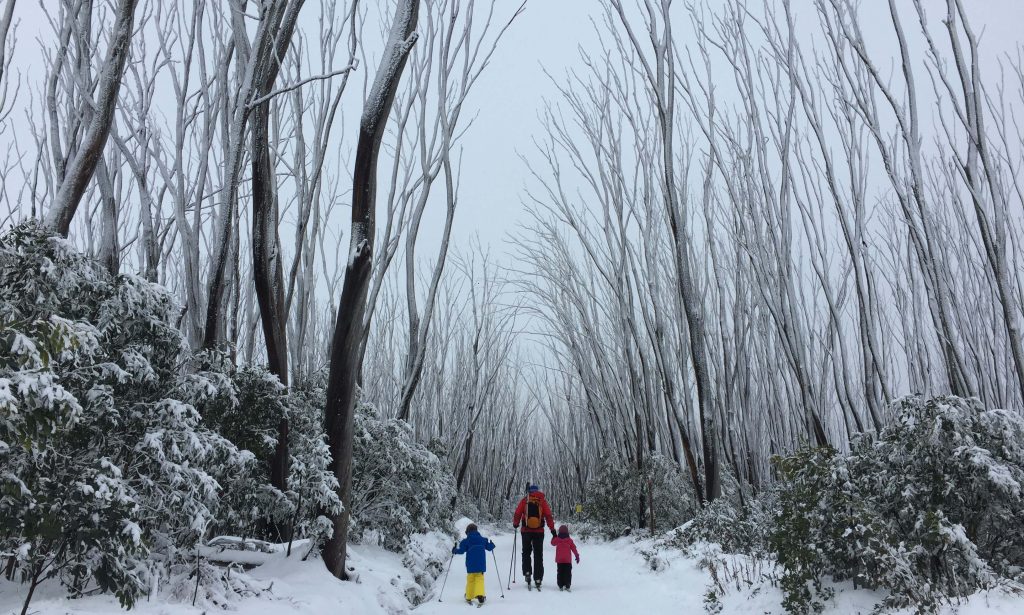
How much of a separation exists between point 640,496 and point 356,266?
30.5 feet

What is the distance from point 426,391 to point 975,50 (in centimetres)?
1575

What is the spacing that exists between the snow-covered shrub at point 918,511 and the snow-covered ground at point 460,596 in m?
0.26

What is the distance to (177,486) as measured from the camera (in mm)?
3541

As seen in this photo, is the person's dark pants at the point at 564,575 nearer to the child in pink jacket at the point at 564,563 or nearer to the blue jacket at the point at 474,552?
the child in pink jacket at the point at 564,563

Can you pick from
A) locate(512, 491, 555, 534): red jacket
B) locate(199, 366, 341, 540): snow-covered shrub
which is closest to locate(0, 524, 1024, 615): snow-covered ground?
locate(199, 366, 341, 540): snow-covered shrub

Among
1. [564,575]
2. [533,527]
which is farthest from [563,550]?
[533,527]

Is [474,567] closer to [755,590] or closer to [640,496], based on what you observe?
[755,590]

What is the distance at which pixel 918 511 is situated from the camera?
4.03 metres

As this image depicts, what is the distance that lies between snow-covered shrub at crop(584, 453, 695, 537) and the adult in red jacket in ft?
13.1

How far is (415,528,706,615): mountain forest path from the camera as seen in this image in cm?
573

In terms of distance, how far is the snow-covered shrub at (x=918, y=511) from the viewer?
3699 millimetres

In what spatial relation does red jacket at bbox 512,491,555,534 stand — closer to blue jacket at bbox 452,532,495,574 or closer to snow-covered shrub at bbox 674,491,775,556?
blue jacket at bbox 452,532,495,574

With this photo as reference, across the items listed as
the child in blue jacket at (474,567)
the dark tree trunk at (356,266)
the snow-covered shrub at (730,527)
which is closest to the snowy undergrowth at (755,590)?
the snow-covered shrub at (730,527)

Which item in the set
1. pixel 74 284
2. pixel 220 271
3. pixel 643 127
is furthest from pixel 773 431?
pixel 74 284
